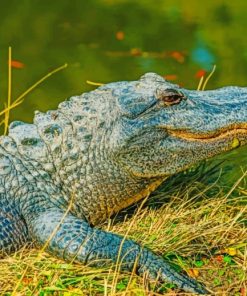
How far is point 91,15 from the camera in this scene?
1536 centimetres

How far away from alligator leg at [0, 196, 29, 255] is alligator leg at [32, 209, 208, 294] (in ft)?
0.57

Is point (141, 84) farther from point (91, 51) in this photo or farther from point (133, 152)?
point (91, 51)

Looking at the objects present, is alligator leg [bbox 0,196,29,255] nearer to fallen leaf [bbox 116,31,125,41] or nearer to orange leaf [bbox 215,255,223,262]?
orange leaf [bbox 215,255,223,262]

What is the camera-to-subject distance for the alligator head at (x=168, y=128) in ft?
20.4

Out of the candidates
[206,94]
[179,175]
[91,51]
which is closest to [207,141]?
[206,94]

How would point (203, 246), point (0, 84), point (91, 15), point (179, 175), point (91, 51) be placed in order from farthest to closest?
point (91, 15) < point (91, 51) < point (0, 84) < point (179, 175) < point (203, 246)

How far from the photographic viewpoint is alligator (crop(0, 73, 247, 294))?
618 centimetres

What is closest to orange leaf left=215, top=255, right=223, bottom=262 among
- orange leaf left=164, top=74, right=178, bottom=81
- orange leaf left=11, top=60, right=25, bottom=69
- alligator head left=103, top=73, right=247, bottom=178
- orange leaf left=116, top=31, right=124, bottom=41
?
alligator head left=103, top=73, right=247, bottom=178

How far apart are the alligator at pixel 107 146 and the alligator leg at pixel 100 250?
0.68ft

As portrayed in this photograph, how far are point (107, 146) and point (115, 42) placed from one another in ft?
26.7

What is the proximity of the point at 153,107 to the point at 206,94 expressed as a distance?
0.47 meters

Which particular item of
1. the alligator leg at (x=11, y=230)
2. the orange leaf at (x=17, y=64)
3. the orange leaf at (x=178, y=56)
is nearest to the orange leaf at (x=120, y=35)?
the orange leaf at (x=178, y=56)

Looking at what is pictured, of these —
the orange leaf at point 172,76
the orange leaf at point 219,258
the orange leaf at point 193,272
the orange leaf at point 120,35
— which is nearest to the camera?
the orange leaf at point 193,272

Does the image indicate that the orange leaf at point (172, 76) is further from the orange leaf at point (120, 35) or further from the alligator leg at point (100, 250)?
the alligator leg at point (100, 250)
